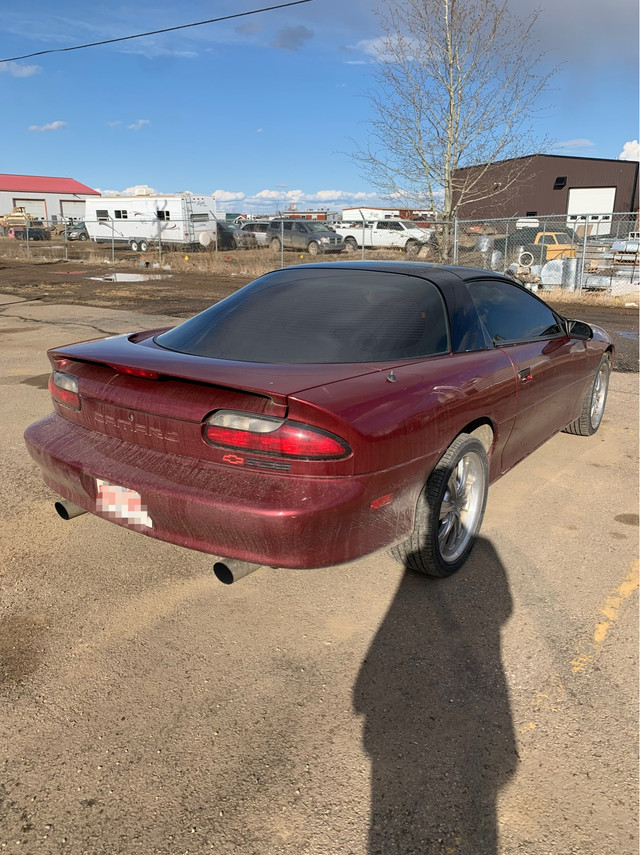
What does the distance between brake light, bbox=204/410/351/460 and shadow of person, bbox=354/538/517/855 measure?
2.87ft

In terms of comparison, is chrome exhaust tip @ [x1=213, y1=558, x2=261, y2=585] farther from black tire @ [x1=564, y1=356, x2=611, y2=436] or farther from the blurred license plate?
black tire @ [x1=564, y1=356, x2=611, y2=436]

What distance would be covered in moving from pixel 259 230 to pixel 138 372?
3127cm

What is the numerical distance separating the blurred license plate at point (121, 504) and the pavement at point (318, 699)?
47 cm

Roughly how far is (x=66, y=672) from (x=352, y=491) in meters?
1.29

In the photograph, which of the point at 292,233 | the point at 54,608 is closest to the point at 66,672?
the point at 54,608

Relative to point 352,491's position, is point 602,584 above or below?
below

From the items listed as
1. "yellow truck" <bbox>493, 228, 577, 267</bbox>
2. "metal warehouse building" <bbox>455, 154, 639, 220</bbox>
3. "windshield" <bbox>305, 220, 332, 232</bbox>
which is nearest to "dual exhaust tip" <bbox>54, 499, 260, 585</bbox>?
"yellow truck" <bbox>493, 228, 577, 267</bbox>

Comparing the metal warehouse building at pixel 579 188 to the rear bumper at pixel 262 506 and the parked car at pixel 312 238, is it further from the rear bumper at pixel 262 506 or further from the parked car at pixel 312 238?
the rear bumper at pixel 262 506

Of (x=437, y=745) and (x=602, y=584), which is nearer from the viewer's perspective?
(x=437, y=745)

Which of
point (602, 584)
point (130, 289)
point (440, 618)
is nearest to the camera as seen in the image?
point (440, 618)

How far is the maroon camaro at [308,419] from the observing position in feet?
7.73

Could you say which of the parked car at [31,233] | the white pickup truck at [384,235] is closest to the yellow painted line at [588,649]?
the white pickup truck at [384,235]

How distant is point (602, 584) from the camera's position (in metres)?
3.14

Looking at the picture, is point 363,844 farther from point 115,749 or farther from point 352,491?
point 352,491
